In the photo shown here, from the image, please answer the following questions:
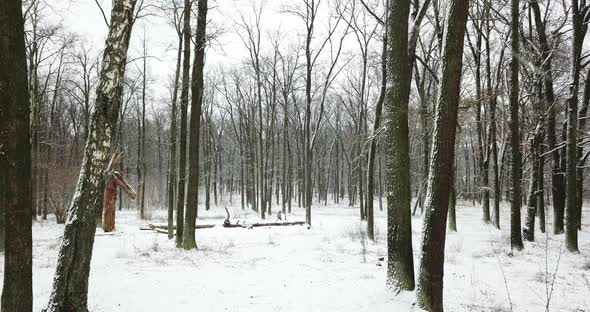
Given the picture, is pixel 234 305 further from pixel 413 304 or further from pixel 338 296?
pixel 413 304

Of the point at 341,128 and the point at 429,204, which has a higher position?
the point at 341,128

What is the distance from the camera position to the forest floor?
19.0 ft

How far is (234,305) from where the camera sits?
5723mm

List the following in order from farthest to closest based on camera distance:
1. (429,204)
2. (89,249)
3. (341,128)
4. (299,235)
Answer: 1. (341,128)
2. (299,235)
3. (429,204)
4. (89,249)

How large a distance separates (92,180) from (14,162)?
61.3 inches

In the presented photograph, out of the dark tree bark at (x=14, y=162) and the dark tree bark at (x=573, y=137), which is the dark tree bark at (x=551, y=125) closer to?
the dark tree bark at (x=573, y=137)

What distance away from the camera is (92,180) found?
4902mm

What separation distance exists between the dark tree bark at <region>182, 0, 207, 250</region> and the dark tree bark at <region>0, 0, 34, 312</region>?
25.2 feet

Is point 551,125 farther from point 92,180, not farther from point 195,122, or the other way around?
point 92,180

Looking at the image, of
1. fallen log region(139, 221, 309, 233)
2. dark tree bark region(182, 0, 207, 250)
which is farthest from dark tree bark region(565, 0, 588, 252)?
fallen log region(139, 221, 309, 233)

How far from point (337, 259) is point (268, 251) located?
2.47 m

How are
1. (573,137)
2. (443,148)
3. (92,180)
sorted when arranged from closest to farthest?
(92,180)
(443,148)
(573,137)

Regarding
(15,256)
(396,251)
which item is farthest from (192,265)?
(15,256)

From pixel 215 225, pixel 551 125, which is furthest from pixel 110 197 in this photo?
pixel 551 125
